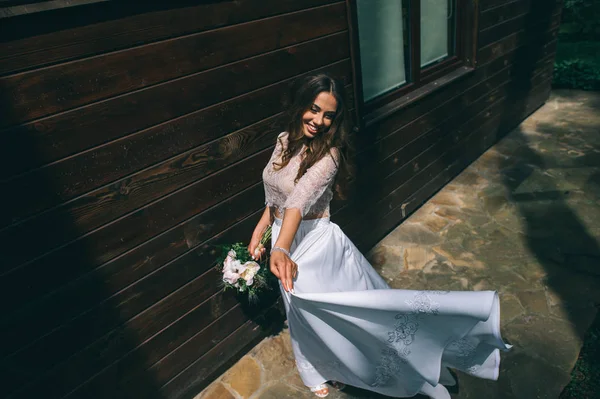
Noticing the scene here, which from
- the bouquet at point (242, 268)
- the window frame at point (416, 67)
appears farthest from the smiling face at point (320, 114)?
the window frame at point (416, 67)

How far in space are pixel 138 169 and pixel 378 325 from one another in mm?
1708

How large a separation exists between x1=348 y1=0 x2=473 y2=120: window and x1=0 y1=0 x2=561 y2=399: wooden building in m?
0.07

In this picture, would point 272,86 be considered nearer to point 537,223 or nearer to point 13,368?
point 13,368

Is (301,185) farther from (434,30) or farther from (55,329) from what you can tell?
(434,30)

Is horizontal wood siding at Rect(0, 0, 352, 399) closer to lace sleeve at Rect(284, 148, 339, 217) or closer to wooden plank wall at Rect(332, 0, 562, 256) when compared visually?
lace sleeve at Rect(284, 148, 339, 217)

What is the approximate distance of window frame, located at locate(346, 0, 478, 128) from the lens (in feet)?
11.6

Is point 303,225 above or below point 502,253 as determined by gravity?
above

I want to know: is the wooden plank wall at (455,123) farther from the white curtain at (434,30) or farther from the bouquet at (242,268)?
the bouquet at (242,268)

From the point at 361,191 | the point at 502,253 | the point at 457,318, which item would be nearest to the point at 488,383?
the point at 457,318

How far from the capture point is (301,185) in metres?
2.21

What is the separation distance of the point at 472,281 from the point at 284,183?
242cm

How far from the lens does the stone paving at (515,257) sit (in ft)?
9.90

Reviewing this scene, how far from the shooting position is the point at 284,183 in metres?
2.44

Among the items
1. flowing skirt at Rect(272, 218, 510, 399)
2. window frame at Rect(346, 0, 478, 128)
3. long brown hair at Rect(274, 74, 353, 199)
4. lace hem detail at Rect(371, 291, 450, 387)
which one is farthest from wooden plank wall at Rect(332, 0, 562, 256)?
lace hem detail at Rect(371, 291, 450, 387)
